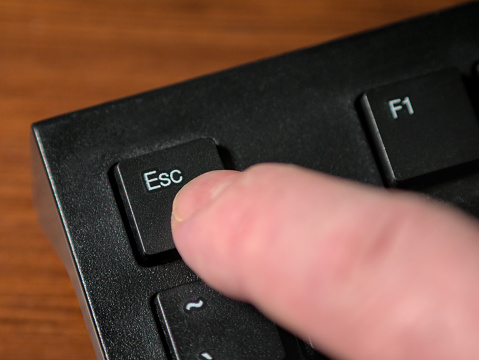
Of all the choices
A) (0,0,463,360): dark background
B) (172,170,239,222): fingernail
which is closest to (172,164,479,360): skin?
(172,170,239,222): fingernail

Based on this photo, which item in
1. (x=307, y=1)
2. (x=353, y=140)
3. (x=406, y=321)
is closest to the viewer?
(x=406, y=321)

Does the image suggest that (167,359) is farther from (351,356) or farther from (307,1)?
(307,1)

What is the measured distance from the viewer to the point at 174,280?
28cm

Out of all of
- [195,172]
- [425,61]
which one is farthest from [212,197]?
[425,61]

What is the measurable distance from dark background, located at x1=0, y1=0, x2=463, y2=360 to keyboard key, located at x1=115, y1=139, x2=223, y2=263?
0.11m

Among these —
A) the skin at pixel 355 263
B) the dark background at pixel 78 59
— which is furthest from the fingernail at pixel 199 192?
the dark background at pixel 78 59

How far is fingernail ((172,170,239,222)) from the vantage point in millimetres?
252

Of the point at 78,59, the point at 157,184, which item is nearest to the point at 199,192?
the point at 157,184

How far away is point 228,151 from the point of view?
298 mm

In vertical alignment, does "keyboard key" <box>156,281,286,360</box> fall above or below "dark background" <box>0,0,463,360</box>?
below

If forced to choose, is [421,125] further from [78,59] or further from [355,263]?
[78,59]

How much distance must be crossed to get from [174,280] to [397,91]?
14 cm

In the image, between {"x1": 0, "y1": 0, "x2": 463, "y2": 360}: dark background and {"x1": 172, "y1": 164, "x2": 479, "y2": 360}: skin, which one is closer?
{"x1": 172, "y1": 164, "x2": 479, "y2": 360}: skin

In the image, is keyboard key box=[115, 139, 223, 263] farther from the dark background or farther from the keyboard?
the dark background
